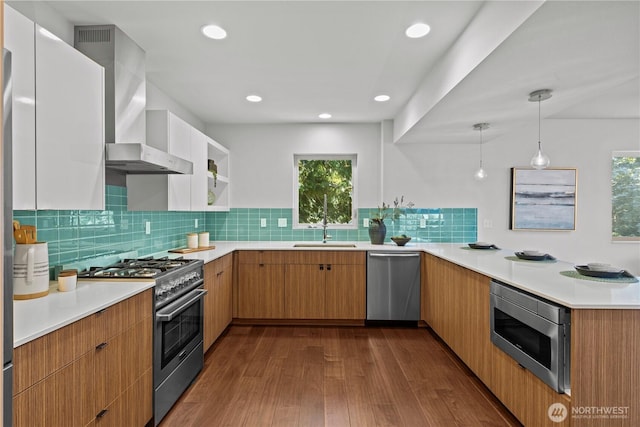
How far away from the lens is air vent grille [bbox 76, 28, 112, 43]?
7.29 ft

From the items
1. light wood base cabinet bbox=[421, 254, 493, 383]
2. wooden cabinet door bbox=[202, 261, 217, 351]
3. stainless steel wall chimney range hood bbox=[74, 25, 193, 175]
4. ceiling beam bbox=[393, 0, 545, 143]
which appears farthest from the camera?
wooden cabinet door bbox=[202, 261, 217, 351]

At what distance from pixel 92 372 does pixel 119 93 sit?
1633 mm

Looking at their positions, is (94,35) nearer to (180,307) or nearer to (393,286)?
(180,307)

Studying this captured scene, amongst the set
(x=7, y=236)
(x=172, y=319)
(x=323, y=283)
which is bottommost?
(x=323, y=283)

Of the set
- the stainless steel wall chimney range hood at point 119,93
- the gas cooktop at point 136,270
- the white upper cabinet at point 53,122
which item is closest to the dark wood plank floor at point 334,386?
the gas cooktop at point 136,270

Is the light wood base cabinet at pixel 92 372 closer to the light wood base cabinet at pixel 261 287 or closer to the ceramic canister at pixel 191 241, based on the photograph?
the ceramic canister at pixel 191 241

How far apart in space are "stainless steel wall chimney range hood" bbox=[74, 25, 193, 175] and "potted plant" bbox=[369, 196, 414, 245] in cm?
255

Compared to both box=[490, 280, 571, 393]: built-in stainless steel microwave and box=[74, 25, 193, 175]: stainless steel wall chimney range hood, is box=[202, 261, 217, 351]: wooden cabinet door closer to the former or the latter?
box=[74, 25, 193, 175]: stainless steel wall chimney range hood

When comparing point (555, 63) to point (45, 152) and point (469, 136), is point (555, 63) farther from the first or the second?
point (45, 152)

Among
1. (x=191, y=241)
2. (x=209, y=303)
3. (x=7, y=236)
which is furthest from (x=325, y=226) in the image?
(x=7, y=236)

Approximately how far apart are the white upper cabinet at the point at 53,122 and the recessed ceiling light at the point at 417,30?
1.86 meters

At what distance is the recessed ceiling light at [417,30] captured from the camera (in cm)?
221

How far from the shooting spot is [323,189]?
4746mm

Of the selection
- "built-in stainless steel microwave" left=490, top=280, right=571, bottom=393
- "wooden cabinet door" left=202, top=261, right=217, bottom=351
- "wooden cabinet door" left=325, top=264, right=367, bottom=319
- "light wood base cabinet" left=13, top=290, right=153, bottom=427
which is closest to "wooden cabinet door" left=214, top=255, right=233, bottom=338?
"wooden cabinet door" left=202, top=261, right=217, bottom=351
